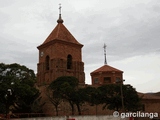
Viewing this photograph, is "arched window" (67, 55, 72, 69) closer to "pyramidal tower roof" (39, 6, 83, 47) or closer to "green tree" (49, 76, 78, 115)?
"pyramidal tower roof" (39, 6, 83, 47)

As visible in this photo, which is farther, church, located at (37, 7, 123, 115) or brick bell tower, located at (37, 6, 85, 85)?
brick bell tower, located at (37, 6, 85, 85)

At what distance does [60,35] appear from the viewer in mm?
43844

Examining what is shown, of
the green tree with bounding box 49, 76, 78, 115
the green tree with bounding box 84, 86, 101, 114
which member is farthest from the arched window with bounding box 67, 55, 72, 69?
the green tree with bounding box 84, 86, 101, 114

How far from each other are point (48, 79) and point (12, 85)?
369 inches

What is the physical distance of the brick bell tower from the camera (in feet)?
135

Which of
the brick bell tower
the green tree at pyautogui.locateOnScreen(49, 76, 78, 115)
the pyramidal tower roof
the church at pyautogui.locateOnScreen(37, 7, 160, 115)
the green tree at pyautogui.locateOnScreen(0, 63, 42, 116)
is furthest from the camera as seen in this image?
the pyramidal tower roof

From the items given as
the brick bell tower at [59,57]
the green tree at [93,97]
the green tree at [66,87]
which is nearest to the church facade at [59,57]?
the brick bell tower at [59,57]

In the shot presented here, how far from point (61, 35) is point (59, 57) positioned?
14.3 feet

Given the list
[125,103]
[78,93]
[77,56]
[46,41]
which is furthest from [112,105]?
[46,41]

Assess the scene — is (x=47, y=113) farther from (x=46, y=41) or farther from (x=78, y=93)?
(x=46, y=41)

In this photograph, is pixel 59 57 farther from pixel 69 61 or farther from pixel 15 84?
pixel 15 84

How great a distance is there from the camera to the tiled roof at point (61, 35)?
1716 inches

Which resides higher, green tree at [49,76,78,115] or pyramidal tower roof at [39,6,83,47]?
pyramidal tower roof at [39,6,83,47]

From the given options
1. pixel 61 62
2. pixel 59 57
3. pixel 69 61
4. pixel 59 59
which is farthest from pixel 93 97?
pixel 69 61
